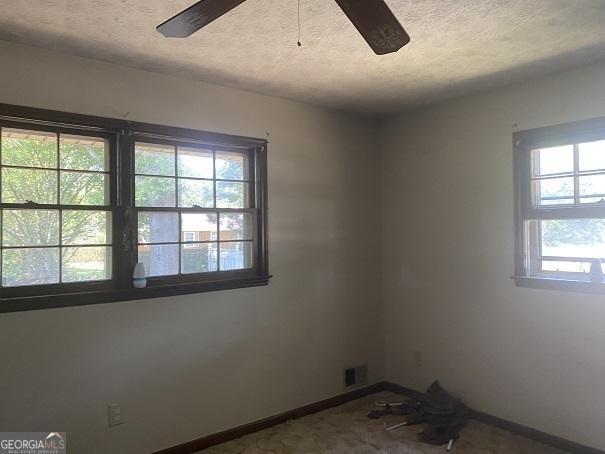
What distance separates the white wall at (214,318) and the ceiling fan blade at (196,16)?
122cm

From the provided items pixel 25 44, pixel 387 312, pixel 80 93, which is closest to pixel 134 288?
pixel 80 93

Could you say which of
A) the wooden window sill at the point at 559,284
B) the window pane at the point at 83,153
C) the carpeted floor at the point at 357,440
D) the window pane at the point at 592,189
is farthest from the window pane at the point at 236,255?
the window pane at the point at 592,189

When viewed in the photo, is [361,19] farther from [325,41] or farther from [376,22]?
[325,41]

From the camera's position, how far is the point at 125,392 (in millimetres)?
2695

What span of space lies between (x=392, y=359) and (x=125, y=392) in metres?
2.32

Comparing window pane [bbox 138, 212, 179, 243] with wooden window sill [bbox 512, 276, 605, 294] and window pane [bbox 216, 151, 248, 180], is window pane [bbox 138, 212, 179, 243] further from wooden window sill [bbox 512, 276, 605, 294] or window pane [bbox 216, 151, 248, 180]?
wooden window sill [bbox 512, 276, 605, 294]

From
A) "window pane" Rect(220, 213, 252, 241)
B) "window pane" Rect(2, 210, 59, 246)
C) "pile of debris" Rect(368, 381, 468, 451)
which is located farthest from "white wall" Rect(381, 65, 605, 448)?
"window pane" Rect(2, 210, 59, 246)

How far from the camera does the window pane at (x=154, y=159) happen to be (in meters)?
2.82

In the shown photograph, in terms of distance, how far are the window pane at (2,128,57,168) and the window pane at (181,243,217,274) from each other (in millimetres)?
939

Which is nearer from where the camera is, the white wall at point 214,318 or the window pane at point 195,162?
the white wall at point 214,318

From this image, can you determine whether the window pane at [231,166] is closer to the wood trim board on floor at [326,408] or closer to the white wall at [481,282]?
the white wall at [481,282]

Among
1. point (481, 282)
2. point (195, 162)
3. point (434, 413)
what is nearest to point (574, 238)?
point (481, 282)

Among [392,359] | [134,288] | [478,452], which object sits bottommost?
[478,452]

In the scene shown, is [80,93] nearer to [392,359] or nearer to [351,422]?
[351,422]
